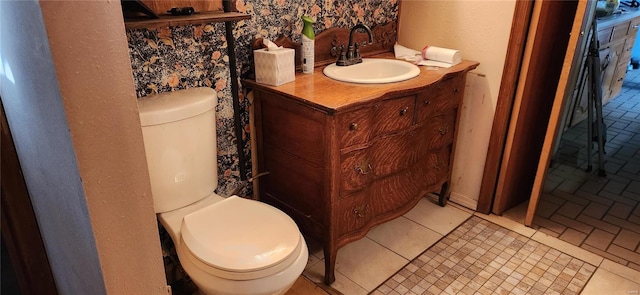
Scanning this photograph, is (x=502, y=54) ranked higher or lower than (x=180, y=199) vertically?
higher

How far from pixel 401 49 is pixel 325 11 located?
51 cm

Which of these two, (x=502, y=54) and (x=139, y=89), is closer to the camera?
(x=139, y=89)

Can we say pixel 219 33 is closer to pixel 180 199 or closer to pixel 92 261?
pixel 180 199

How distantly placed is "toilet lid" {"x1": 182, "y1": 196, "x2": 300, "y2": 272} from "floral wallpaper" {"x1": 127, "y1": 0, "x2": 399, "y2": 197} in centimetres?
35

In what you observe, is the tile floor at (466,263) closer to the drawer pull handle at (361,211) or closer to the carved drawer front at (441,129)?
the drawer pull handle at (361,211)

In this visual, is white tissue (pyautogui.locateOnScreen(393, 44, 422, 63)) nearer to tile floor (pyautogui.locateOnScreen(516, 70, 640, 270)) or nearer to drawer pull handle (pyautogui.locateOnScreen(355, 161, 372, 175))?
drawer pull handle (pyautogui.locateOnScreen(355, 161, 372, 175))

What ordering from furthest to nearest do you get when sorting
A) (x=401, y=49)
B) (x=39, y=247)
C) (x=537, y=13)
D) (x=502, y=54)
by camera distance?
(x=401, y=49) < (x=502, y=54) < (x=537, y=13) < (x=39, y=247)

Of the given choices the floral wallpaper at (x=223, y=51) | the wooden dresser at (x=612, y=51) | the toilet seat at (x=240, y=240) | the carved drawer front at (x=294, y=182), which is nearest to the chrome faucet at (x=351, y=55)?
the floral wallpaper at (x=223, y=51)

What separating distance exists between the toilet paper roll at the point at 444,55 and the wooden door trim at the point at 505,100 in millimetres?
230

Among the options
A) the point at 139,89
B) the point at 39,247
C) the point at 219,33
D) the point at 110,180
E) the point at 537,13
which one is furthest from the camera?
the point at 537,13

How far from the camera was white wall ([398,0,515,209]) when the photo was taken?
2070 mm

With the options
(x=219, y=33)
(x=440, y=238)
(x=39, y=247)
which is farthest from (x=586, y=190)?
(x=39, y=247)

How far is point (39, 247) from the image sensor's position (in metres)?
1.37

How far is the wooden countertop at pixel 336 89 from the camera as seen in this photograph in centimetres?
156
